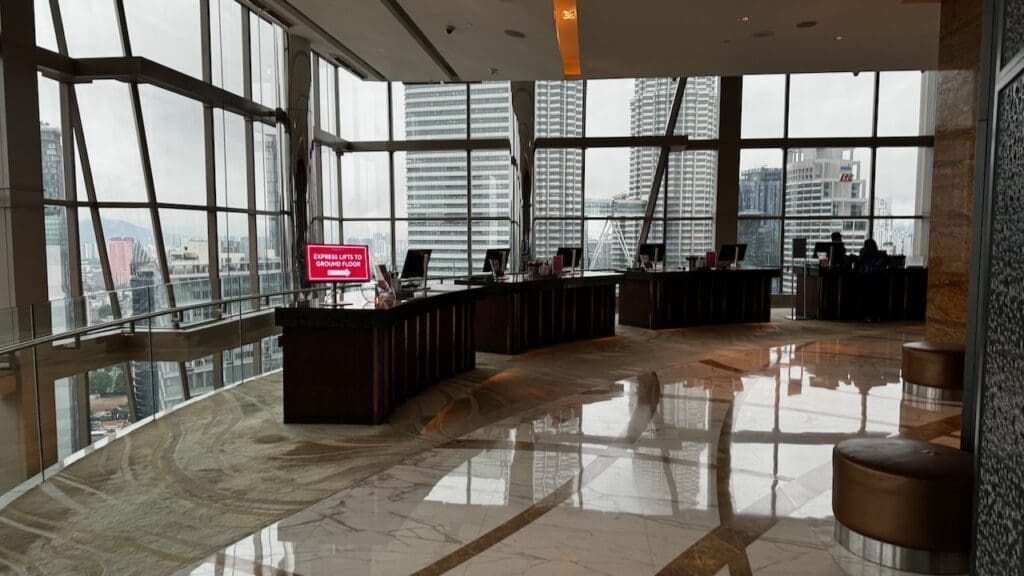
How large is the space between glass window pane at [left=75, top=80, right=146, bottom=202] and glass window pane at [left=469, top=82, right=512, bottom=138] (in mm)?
6859

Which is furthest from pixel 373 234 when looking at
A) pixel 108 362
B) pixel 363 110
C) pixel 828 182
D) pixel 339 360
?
pixel 828 182

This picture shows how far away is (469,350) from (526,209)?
488cm

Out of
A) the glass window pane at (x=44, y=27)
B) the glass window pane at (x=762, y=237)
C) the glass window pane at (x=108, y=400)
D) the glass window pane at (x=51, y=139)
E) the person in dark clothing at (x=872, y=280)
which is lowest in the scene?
the glass window pane at (x=108, y=400)

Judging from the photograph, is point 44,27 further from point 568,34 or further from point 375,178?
point 375,178

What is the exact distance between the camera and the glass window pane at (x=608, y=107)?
43.2 feet

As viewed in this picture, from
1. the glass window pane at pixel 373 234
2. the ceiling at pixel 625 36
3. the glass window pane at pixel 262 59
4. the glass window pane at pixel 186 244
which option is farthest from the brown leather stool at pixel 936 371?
the glass window pane at pixel 373 234

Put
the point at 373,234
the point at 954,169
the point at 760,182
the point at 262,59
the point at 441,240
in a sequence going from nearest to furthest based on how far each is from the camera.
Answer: the point at 954,169
the point at 262,59
the point at 760,182
the point at 373,234
the point at 441,240

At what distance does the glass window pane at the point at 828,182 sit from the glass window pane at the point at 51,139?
12551 millimetres

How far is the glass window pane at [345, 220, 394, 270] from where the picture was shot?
44.3 feet

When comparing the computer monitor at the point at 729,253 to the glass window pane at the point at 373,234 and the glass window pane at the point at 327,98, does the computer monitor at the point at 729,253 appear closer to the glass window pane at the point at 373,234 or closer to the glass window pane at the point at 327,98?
the glass window pane at the point at 373,234

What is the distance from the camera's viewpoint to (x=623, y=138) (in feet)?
42.7

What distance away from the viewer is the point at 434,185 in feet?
44.1

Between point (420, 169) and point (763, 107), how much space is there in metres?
7.39

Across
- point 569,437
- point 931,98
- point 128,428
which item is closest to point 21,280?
point 128,428
